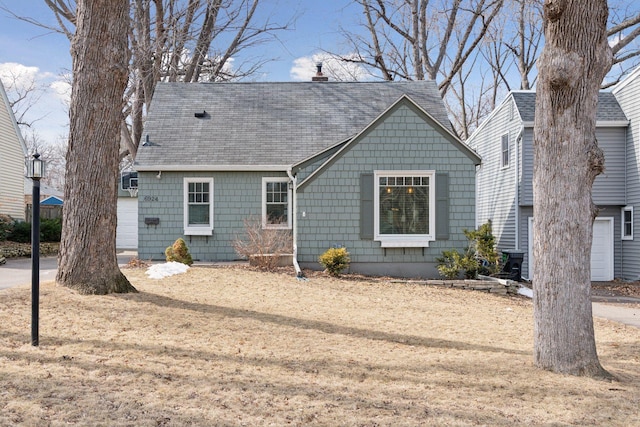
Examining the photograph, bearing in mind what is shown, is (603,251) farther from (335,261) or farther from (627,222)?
(335,261)

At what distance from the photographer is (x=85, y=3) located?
25.8 feet

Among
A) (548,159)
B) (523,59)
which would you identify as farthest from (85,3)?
(523,59)

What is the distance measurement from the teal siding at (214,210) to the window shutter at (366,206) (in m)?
3.41

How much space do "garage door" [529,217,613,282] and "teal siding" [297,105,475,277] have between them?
4.20 meters

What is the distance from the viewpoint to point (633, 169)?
15258 millimetres

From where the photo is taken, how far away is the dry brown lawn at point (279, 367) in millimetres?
3875

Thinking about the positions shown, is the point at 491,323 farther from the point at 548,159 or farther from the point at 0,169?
the point at 0,169

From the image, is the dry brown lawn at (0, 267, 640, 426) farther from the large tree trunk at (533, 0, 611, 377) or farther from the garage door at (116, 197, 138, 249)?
the garage door at (116, 197, 138, 249)

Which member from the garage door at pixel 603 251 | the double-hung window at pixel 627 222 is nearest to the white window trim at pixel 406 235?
the garage door at pixel 603 251

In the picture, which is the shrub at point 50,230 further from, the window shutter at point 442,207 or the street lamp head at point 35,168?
the street lamp head at point 35,168

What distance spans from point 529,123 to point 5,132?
19789 millimetres

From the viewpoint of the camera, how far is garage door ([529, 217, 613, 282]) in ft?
51.6

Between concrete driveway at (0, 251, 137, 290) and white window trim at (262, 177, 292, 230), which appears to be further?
white window trim at (262, 177, 292, 230)

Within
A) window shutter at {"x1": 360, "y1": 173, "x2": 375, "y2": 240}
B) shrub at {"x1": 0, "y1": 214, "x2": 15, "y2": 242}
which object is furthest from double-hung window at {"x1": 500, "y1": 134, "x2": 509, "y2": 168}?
shrub at {"x1": 0, "y1": 214, "x2": 15, "y2": 242}
